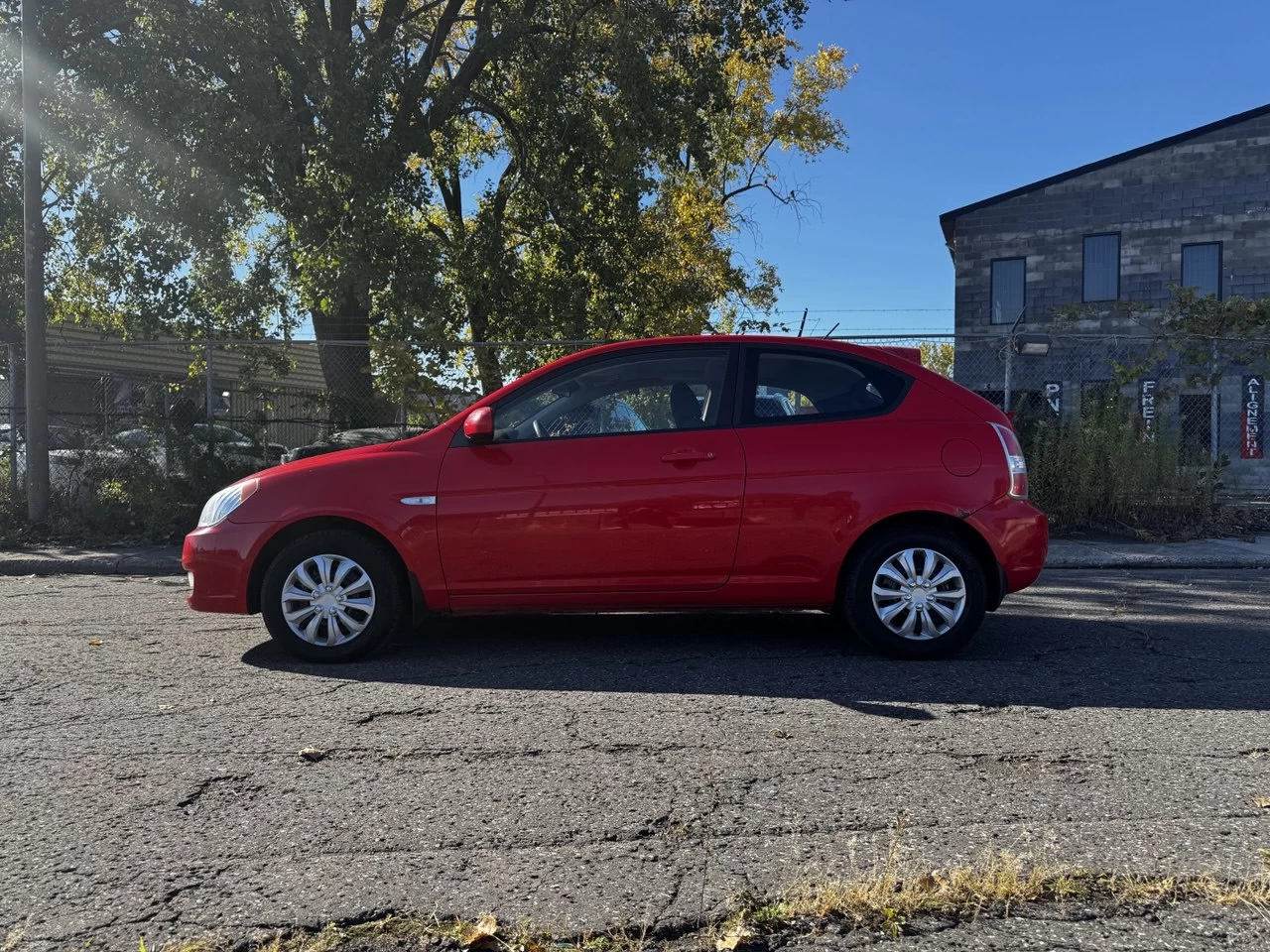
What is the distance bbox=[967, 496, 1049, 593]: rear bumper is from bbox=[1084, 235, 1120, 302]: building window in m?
24.6

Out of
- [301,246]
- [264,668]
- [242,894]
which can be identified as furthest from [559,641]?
[301,246]

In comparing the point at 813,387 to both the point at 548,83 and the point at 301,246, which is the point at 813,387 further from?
the point at 548,83

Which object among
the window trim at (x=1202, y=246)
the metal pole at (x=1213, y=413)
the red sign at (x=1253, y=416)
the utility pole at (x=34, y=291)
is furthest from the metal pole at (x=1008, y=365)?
the window trim at (x=1202, y=246)

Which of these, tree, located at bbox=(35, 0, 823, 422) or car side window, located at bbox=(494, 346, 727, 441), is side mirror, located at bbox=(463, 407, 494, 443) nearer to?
car side window, located at bbox=(494, 346, 727, 441)

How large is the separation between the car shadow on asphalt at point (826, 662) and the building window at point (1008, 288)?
921 inches

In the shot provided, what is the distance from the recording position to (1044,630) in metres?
6.11

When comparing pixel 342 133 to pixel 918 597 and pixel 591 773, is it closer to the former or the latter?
pixel 918 597

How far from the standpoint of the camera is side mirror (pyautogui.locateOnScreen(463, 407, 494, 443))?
5.30 metres

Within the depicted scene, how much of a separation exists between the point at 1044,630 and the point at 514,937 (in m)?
4.63

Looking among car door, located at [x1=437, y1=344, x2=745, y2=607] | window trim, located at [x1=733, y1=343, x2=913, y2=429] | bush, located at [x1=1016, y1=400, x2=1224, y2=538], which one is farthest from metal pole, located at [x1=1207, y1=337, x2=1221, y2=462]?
car door, located at [x1=437, y1=344, x2=745, y2=607]

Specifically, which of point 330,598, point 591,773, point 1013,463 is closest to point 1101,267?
point 1013,463

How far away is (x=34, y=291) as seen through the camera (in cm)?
1130

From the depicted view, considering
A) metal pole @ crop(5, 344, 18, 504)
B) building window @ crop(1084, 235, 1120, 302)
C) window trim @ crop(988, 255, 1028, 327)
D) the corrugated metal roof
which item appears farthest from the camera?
window trim @ crop(988, 255, 1028, 327)

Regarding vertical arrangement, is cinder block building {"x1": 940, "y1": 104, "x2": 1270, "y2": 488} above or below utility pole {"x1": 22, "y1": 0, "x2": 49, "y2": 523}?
above
